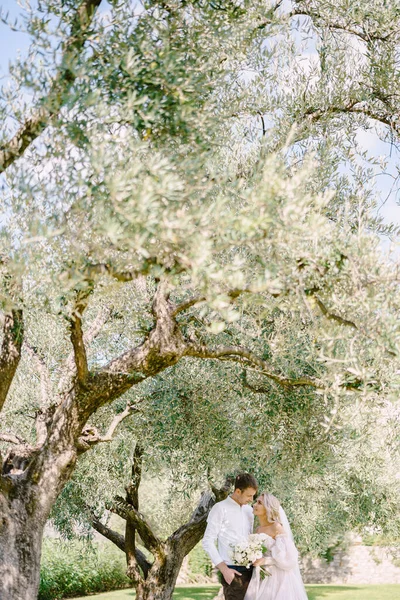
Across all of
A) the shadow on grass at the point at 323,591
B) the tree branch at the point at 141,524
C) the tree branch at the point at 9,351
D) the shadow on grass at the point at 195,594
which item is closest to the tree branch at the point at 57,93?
the tree branch at the point at 9,351

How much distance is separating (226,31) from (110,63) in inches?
52.5

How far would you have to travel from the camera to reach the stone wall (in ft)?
108

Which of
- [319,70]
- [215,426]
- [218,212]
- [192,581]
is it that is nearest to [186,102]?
[218,212]

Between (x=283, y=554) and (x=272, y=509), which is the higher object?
(x=272, y=509)

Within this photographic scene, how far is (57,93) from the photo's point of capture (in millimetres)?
4820

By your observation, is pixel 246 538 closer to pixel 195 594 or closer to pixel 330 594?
pixel 330 594

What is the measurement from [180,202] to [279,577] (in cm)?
532

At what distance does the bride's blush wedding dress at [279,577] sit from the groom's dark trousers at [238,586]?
0.25 feet

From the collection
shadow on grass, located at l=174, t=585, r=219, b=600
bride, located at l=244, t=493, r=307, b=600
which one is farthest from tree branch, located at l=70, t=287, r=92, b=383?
shadow on grass, located at l=174, t=585, r=219, b=600

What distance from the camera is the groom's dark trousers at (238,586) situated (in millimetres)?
7629

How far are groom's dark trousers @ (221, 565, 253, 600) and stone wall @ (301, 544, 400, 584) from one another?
27.1m

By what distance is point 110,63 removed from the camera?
194 inches

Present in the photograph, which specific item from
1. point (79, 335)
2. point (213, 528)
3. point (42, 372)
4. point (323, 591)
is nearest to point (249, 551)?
point (213, 528)

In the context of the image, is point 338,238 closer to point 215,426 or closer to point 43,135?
point 43,135
